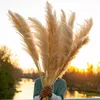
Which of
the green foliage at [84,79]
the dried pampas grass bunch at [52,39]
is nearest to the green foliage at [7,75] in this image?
the green foliage at [84,79]

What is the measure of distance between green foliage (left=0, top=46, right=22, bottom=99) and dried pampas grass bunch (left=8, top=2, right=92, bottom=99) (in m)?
17.3

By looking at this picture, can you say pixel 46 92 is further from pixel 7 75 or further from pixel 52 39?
pixel 7 75

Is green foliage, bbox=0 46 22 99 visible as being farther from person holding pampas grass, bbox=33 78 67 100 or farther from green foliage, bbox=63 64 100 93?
person holding pampas grass, bbox=33 78 67 100

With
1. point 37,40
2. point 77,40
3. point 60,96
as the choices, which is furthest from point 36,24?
point 60,96

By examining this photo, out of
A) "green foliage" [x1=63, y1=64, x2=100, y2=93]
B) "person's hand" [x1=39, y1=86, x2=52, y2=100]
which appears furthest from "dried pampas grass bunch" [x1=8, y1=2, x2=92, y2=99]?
"green foliage" [x1=63, y1=64, x2=100, y2=93]

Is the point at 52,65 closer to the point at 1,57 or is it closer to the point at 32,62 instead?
the point at 32,62

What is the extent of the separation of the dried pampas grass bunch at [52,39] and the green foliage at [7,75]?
56.8ft

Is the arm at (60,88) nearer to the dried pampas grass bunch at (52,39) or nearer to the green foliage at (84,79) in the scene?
the dried pampas grass bunch at (52,39)

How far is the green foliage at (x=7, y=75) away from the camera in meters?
20.2

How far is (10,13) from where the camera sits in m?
2.79

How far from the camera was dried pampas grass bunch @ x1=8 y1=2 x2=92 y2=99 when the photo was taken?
2770mm

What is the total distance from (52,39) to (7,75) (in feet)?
68.2

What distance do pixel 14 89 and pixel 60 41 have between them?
22.2 metres

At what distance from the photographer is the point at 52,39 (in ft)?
9.16
